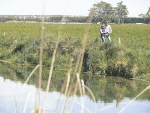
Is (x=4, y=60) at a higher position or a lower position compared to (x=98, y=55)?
lower

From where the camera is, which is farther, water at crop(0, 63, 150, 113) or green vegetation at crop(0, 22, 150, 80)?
green vegetation at crop(0, 22, 150, 80)

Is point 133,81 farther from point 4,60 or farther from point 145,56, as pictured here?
point 4,60

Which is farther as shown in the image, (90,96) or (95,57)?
(95,57)

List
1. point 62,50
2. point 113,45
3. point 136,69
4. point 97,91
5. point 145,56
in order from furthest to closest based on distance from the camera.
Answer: point 62,50 → point 113,45 → point 145,56 → point 136,69 → point 97,91

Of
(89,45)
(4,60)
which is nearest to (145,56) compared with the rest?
(89,45)

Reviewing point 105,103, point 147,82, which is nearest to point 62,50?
point 147,82

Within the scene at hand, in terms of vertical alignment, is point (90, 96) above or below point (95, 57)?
below

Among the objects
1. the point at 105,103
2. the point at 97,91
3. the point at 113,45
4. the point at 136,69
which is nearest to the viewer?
the point at 105,103

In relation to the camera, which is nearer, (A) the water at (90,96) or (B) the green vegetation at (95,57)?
(A) the water at (90,96)

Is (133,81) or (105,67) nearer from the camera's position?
(133,81)

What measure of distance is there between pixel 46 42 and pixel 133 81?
654 centimetres

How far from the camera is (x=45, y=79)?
11.9 metres

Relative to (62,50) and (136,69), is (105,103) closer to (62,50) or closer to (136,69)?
(136,69)

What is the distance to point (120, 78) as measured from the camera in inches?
505
